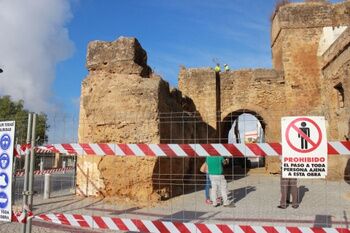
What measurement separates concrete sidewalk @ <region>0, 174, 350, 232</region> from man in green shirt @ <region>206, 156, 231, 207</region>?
0.34 meters

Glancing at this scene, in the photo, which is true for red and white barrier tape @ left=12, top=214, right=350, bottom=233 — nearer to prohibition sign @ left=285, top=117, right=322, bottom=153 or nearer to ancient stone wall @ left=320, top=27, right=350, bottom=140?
prohibition sign @ left=285, top=117, right=322, bottom=153

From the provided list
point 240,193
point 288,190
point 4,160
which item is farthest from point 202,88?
point 4,160

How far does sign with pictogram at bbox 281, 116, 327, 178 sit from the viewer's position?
4.49 metres

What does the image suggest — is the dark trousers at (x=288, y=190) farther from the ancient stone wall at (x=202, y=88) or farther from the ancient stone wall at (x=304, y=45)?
the ancient stone wall at (x=202, y=88)

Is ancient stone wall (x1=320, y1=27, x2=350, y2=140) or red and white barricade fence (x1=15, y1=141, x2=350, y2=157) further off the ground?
ancient stone wall (x1=320, y1=27, x2=350, y2=140)

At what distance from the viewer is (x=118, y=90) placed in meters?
11.0

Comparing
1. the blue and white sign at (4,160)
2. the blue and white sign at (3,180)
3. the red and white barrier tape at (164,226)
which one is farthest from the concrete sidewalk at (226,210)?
the blue and white sign at (4,160)

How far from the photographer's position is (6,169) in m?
5.36

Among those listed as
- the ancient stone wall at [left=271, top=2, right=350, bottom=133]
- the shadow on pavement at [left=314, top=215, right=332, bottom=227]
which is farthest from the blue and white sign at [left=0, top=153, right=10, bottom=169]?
the ancient stone wall at [left=271, top=2, right=350, bottom=133]

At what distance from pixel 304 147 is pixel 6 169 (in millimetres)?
3880

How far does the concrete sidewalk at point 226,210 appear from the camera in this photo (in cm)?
743

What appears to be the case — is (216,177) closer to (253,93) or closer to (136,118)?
(136,118)

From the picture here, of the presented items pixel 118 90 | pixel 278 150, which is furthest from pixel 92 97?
pixel 278 150

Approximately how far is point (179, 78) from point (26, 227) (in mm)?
17599
